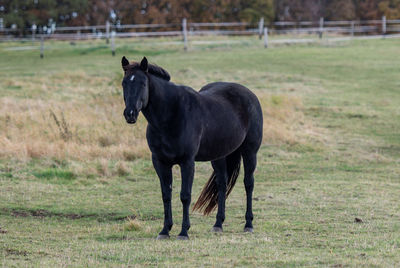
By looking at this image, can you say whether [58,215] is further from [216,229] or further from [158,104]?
[158,104]

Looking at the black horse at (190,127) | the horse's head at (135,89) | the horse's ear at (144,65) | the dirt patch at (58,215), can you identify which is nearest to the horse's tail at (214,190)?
the black horse at (190,127)

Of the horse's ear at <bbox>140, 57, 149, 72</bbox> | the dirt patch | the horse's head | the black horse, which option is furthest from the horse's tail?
the horse's ear at <bbox>140, 57, 149, 72</bbox>

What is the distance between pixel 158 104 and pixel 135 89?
0.48 m

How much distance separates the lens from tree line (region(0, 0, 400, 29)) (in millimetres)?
48844

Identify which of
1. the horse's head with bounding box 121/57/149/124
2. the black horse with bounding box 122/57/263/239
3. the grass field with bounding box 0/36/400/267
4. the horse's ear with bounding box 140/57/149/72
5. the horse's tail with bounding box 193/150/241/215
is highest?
the horse's ear with bounding box 140/57/149/72

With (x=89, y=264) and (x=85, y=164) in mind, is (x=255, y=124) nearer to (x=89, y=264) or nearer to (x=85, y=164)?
(x=89, y=264)

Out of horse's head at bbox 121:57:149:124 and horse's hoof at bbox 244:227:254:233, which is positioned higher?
horse's head at bbox 121:57:149:124

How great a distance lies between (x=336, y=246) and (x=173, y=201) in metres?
3.96

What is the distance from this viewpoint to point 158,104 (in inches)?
284

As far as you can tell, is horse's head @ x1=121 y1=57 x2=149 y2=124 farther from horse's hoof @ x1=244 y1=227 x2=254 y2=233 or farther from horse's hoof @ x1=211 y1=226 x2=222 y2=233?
horse's hoof @ x1=244 y1=227 x2=254 y2=233

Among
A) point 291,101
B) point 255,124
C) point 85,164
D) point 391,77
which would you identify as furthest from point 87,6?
point 255,124

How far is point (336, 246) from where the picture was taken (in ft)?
22.3

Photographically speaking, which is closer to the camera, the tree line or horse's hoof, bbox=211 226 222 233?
horse's hoof, bbox=211 226 222 233

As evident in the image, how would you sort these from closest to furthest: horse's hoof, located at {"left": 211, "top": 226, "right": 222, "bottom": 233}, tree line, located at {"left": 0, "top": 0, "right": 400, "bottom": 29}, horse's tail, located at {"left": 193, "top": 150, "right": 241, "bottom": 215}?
horse's hoof, located at {"left": 211, "top": 226, "right": 222, "bottom": 233} < horse's tail, located at {"left": 193, "top": 150, "right": 241, "bottom": 215} < tree line, located at {"left": 0, "top": 0, "right": 400, "bottom": 29}
